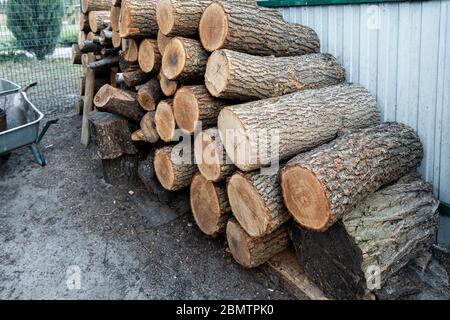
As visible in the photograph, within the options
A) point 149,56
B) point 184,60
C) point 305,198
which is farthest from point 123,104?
point 305,198

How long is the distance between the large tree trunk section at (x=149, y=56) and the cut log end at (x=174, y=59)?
32 centimetres

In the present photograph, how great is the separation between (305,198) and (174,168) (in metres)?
1.17

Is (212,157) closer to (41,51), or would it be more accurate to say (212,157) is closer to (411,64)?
(411,64)

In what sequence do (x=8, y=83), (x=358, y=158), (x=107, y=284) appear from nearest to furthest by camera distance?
(x=358, y=158) < (x=107, y=284) < (x=8, y=83)

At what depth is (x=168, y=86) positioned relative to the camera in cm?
316

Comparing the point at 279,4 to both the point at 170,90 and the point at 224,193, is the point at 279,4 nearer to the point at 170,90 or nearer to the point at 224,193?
the point at 170,90

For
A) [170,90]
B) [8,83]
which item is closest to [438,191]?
[170,90]

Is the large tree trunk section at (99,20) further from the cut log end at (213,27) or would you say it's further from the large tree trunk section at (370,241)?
the large tree trunk section at (370,241)

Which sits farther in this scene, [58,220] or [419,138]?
[58,220]

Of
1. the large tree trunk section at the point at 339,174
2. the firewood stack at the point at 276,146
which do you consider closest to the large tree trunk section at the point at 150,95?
Answer: the firewood stack at the point at 276,146

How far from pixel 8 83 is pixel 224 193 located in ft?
11.0

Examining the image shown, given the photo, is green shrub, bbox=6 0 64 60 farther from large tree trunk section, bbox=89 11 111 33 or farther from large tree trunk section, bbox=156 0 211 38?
large tree trunk section, bbox=156 0 211 38

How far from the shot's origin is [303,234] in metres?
2.52

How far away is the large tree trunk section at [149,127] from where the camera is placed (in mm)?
3482
